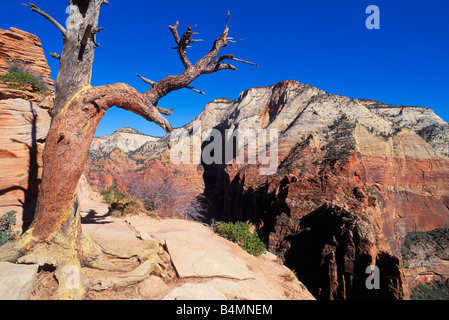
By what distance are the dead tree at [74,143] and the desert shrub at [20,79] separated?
329 centimetres

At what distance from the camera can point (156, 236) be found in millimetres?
6359

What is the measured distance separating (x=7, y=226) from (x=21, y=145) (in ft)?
7.02

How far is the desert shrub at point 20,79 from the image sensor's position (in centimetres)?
581

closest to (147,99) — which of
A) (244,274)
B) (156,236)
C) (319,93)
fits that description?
(156,236)

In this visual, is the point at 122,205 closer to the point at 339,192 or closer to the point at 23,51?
the point at 23,51

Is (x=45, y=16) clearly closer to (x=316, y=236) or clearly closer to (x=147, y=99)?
(x=147, y=99)

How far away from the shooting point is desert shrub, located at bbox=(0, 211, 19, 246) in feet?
14.9

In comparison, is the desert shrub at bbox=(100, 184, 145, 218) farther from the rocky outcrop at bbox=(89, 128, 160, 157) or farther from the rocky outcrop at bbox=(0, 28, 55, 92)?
the rocky outcrop at bbox=(89, 128, 160, 157)

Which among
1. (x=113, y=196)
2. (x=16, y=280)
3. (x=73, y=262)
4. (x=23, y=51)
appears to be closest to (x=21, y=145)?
(x=23, y=51)

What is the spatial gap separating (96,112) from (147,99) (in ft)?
3.21

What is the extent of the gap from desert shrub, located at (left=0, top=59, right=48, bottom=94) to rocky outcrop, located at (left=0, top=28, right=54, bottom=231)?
201 mm

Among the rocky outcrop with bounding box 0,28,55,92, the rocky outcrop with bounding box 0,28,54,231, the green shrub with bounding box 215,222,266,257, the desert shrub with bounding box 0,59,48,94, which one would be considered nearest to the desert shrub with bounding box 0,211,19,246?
the rocky outcrop with bounding box 0,28,54,231

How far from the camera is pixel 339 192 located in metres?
21.8

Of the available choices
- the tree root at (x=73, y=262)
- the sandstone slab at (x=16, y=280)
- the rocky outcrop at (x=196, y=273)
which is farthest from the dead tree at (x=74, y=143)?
the rocky outcrop at (x=196, y=273)
